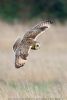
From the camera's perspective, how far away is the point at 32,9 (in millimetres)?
32031

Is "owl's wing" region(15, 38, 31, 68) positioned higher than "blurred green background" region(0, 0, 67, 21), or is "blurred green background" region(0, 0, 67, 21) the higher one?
"blurred green background" region(0, 0, 67, 21)

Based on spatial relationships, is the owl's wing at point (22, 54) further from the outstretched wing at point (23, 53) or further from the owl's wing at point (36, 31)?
the owl's wing at point (36, 31)

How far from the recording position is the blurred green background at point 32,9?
30141mm

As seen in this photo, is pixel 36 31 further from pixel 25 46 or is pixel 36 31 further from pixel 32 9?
pixel 32 9

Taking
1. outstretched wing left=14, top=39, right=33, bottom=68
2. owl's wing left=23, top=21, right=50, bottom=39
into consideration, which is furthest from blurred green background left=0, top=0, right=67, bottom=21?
outstretched wing left=14, top=39, right=33, bottom=68

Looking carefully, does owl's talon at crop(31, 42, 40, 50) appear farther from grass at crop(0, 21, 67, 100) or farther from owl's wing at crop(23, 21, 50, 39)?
grass at crop(0, 21, 67, 100)

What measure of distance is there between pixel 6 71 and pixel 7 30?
12.6 meters

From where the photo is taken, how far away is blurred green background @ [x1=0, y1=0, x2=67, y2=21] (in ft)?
98.9

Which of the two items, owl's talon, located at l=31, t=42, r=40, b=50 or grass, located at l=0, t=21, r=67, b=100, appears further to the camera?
grass, located at l=0, t=21, r=67, b=100

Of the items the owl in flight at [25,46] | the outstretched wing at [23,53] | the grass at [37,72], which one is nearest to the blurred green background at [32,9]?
the grass at [37,72]

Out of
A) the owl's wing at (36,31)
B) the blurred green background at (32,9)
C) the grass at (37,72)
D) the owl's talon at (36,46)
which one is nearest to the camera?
the owl's talon at (36,46)

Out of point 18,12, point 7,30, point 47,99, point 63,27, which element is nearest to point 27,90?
point 47,99

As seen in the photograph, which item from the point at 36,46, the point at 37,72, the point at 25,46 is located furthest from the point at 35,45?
the point at 37,72

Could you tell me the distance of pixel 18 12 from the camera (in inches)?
1270
